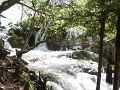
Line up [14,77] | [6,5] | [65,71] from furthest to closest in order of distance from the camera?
[65,71] → [14,77] → [6,5]

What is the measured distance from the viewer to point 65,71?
2125 centimetres

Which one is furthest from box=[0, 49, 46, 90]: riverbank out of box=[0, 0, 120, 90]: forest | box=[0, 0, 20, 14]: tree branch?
box=[0, 0, 20, 14]: tree branch

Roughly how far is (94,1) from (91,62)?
1136 cm

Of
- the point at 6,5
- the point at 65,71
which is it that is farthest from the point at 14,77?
the point at 65,71

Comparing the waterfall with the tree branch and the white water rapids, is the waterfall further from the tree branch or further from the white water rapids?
the tree branch

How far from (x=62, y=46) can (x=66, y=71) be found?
14.7 ft

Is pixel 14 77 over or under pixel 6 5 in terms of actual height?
under

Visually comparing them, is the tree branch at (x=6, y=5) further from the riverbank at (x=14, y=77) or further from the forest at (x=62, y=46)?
the riverbank at (x=14, y=77)

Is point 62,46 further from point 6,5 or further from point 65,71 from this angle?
point 6,5

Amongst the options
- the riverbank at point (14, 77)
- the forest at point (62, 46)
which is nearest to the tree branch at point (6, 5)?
the forest at point (62, 46)

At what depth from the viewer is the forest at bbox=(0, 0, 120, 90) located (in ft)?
42.2

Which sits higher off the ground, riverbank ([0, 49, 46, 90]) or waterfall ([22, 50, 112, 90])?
riverbank ([0, 49, 46, 90])

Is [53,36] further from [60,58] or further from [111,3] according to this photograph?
[111,3]

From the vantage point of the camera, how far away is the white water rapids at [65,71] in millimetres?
18297
